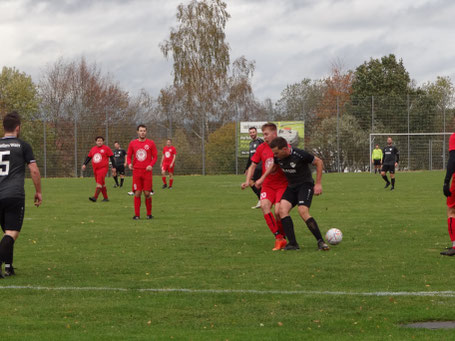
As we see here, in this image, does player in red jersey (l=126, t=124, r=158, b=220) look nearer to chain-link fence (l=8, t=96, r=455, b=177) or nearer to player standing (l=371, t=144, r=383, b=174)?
player standing (l=371, t=144, r=383, b=174)

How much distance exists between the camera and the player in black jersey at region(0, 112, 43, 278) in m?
8.34

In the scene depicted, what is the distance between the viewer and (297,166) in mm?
10758

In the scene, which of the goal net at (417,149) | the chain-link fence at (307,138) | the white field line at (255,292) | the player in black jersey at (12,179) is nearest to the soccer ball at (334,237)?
the white field line at (255,292)

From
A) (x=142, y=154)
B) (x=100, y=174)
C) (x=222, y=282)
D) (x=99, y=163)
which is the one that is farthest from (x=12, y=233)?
(x=99, y=163)

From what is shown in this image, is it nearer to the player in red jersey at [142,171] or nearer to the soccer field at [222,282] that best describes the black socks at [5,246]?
the soccer field at [222,282]

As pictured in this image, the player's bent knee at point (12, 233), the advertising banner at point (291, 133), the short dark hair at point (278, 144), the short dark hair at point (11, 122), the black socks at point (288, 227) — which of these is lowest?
the black socks at point (288, 227)

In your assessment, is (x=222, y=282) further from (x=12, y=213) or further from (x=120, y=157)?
(x=120, y=157)

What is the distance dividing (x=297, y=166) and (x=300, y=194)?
42 cm

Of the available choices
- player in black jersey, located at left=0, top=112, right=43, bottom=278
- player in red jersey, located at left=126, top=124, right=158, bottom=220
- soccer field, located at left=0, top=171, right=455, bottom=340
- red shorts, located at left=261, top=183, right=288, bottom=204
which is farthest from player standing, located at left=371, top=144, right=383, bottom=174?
player in black jersey, located at left=0, top=112, right=43, bottom=278

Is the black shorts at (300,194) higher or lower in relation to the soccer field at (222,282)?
higher

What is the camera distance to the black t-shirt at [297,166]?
10617 millimetres

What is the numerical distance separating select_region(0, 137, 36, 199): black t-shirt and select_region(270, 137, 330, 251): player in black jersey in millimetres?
3654

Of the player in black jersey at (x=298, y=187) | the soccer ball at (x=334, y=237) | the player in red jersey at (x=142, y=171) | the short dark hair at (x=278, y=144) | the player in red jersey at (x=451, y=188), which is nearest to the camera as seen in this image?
the player in red jersey at (x=451, y=188)

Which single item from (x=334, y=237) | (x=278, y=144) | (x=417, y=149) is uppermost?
(x=417, y=149)
